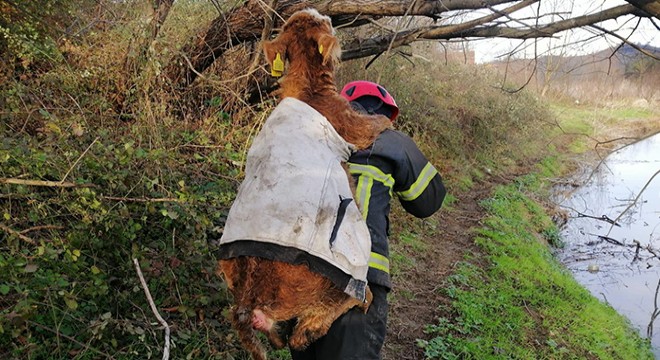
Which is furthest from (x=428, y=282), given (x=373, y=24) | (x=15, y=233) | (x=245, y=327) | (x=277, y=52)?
(x=15, y=233)

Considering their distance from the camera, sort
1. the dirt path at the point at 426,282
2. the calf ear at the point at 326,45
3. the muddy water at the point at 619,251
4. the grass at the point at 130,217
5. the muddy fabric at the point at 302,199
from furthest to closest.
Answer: the muddy water at the point at 619,251 → the dirt path at the point at 426,282 → the grass at the point at 130,217 → the calf ear at the point at 326,45 → the muddy fabric at the point at 302,199

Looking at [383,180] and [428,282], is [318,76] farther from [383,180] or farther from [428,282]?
[428,282]

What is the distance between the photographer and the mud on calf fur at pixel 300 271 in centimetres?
188

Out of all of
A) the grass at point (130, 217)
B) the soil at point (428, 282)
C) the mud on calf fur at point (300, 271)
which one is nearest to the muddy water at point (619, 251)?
the grass at point (130, 217)

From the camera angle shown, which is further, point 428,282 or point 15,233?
point 428,282

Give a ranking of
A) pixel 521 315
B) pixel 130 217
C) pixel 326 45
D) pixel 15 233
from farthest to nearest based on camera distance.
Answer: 1. pixel 521 315
2. pixel 130 217
3. pixel 15 233
4. pixel 326 45

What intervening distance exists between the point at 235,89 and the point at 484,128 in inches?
375

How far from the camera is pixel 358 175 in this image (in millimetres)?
2154

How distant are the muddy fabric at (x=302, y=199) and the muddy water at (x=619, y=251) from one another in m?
4.47

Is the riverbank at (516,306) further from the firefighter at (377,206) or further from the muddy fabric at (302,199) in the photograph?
the muddy fabric at (302,199)

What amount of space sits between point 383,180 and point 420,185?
21 centimetres

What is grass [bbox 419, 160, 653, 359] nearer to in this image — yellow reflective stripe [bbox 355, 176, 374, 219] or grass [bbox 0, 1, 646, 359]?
grass [bbox 0, 1, 646, 359]

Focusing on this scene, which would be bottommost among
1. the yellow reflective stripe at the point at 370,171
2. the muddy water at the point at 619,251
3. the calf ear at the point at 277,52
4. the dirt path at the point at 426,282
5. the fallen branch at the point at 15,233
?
the fallen branch at the point at 15,233

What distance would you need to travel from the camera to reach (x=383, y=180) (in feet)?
7.19
